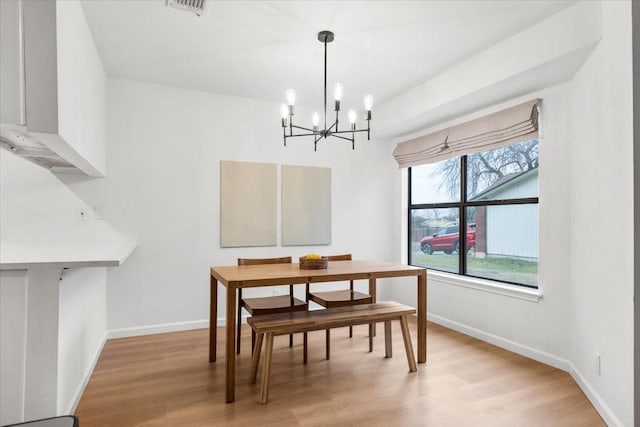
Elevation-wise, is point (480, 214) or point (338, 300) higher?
point (480, 214)

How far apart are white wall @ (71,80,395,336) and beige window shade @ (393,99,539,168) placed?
1298mm

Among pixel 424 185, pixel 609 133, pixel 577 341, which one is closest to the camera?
pixel 609 133

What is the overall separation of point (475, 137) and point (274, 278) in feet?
7.72

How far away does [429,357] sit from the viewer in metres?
3.00

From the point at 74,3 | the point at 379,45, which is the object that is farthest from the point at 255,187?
the point at 74,3

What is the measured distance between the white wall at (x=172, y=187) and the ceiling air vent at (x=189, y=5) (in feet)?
5.02

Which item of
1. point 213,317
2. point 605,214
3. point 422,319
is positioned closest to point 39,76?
point 213,317

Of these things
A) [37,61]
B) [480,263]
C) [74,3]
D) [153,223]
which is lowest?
[480,263]

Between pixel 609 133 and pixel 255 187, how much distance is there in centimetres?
302

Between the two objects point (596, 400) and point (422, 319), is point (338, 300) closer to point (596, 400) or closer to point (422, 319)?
point (422, 319)

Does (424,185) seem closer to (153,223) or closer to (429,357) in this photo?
(429,357)

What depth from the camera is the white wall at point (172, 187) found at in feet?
11.4

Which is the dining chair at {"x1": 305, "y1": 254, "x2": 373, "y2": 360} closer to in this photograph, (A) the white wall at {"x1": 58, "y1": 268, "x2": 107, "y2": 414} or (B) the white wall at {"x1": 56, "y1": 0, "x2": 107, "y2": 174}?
(A) the white wall at {"x1": 58, "y1": 268, "x2": 107, "y2": 414}

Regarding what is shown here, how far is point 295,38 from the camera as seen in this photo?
273cm
